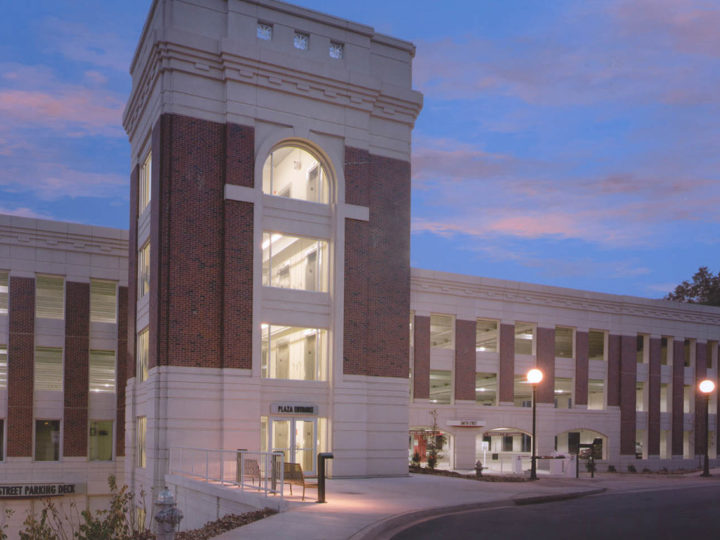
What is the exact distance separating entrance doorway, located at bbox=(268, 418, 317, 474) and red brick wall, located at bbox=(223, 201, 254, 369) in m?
3.02

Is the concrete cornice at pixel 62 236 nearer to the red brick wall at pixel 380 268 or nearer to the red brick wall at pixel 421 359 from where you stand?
the red brick wall at pixel 380 268

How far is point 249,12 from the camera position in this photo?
33031 millimetres

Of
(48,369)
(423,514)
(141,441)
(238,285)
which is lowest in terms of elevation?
(141,441)

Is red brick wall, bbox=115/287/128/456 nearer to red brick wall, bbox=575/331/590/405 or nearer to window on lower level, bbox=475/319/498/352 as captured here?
window on lower level, bbox=475/319/498/352

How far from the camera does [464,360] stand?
46.4m

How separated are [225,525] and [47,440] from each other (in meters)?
22.2

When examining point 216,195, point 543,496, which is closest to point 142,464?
point 216,195

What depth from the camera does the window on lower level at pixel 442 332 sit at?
154 ft

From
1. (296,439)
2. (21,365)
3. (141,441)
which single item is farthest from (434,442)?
(21,365)

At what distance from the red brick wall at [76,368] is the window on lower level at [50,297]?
43 centimetres

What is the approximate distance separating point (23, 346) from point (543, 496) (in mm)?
24878

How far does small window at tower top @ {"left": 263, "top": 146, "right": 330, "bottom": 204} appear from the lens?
33.7 meters

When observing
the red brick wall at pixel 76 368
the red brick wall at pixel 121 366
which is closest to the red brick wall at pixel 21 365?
the red brick wall at pixel 76 368

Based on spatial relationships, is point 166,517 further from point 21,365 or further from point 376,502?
point 21,365
